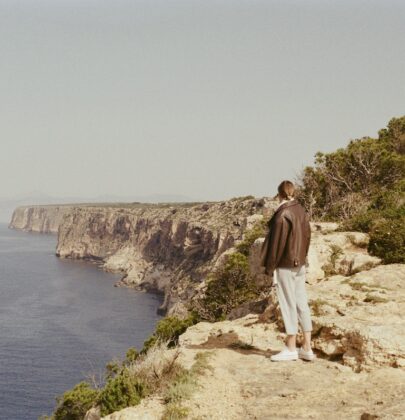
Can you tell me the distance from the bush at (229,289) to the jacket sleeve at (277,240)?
2080 cm

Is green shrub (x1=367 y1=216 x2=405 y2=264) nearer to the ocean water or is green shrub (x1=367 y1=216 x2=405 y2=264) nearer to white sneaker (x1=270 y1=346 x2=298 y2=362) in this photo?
white sneaker (x1=270 y1=346 x2=298 y2=362)

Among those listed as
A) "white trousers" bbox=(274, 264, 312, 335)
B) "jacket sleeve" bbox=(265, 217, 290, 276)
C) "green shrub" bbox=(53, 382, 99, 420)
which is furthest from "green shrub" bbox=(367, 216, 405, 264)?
"green shrub" bbox=(53, 382, 99, 420)

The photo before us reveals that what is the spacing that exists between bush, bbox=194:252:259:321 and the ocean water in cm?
901

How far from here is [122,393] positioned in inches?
326

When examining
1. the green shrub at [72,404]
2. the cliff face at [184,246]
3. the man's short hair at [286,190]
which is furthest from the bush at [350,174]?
the cliff face at [184,246]

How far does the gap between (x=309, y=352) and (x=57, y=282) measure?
15755 cm

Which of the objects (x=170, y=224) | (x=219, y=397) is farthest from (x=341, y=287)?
(x=170, y=224)

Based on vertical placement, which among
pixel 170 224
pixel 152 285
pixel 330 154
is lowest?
pixel 152 285

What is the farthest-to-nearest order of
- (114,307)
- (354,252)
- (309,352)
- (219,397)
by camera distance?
(114,307) → (354,252) → (309,352) → (219,397)

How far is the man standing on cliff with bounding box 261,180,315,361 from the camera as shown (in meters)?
9.01

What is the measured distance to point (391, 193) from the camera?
77.2 feet

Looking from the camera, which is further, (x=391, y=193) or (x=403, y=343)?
(x=391, y=193)

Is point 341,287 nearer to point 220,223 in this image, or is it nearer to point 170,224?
point 220,223

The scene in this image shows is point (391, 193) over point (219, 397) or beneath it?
over
